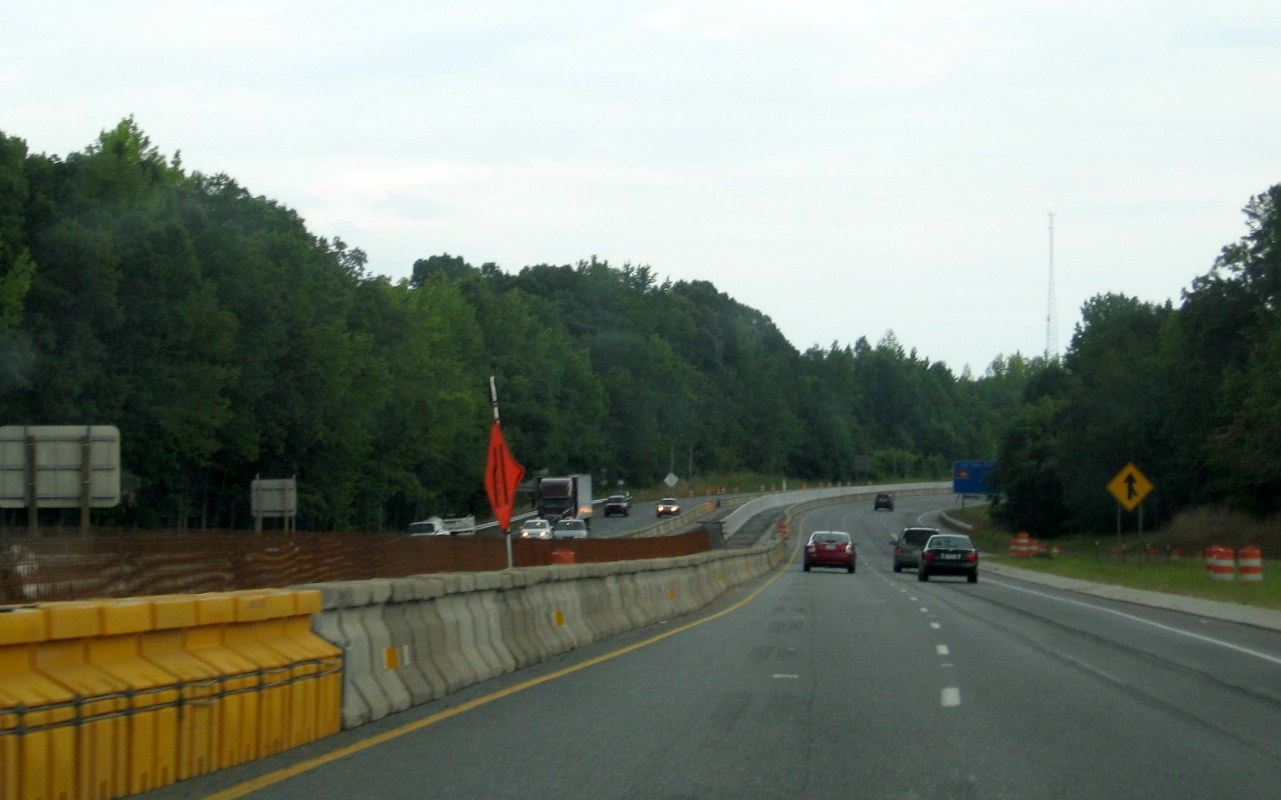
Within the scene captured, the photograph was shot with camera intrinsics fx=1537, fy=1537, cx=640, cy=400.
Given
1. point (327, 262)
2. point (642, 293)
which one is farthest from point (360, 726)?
point (642, 293)

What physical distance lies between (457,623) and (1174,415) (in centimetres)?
7782

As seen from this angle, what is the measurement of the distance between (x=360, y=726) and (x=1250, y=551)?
31587 millimetres

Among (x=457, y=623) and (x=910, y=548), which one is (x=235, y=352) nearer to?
(x=910, y=548)

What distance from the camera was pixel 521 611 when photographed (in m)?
15.8

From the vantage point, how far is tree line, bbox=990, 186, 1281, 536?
7319 cm

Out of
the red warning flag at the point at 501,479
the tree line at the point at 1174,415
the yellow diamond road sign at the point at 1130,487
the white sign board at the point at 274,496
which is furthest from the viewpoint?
the tree line at the point at 1174,415

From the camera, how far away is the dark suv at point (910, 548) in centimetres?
5103

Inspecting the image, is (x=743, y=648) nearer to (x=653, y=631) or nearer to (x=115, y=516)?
(x=653, y=631)

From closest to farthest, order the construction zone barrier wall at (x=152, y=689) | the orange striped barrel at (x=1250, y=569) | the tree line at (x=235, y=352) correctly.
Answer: the construction zone barrier wall at (x=152, y=689)
the orange striped barrel at (x=1250, y=569)
the tree line at (x=235, y=352)

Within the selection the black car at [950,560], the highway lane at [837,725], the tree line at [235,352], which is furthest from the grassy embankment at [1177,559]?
the tree line at [235,352]

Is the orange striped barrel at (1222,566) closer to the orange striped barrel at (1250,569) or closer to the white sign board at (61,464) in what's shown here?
the orange striped barrel at (1250,569)

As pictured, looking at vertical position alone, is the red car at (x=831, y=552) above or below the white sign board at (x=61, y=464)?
below

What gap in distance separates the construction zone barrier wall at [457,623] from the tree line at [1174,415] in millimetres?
55360

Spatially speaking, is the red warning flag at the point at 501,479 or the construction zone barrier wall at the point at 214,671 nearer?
the construction zone barrier wall at the point at 214,671
